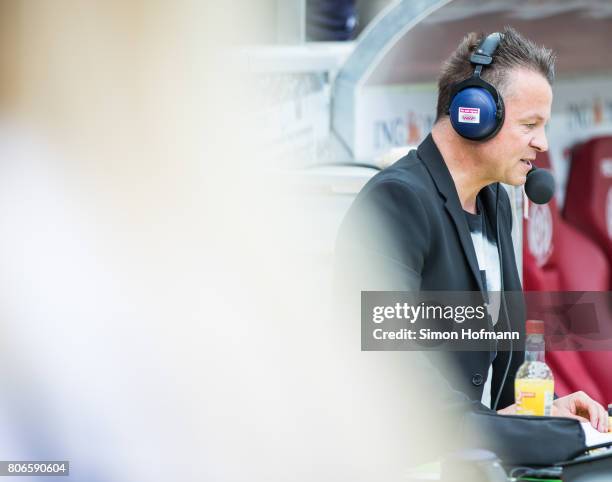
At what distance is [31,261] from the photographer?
2.06 meters

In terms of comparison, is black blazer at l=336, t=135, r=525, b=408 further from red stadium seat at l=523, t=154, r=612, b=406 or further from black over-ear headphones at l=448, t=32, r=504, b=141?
red stadium seat at l=523, t=154, r=612, b=406

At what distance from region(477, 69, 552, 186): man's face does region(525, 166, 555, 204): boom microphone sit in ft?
0.08

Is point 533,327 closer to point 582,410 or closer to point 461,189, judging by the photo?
point 582,410

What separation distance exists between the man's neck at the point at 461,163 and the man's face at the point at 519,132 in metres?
0.02

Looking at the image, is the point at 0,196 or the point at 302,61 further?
the point at 302,61

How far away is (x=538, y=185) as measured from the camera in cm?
214

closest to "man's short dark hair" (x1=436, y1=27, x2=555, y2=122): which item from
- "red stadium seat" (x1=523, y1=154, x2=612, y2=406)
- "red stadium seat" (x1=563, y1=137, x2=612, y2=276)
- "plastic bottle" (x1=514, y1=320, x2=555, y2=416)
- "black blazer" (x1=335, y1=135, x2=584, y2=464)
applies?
"black blazer" (x1=335, y1=135, x2=584, y2=464)

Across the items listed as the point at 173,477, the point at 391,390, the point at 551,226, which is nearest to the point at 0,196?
the point at 173,477

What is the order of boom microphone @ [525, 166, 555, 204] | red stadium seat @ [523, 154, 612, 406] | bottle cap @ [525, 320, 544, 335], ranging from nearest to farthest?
boom microphone @ [525, 166, 555, 204] < bottle cap @ [525, 320, 544, 335] < red stadium seat @ [523, 154, 612, 406]

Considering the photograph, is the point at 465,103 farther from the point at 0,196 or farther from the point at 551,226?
the point at 551,226

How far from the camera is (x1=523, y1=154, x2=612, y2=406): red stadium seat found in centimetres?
382

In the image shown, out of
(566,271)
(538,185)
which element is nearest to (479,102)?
(538,185)

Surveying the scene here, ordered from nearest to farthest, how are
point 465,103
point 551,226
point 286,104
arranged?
point 465,103, point 286,104, point 551,226

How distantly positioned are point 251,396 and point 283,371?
10cm
